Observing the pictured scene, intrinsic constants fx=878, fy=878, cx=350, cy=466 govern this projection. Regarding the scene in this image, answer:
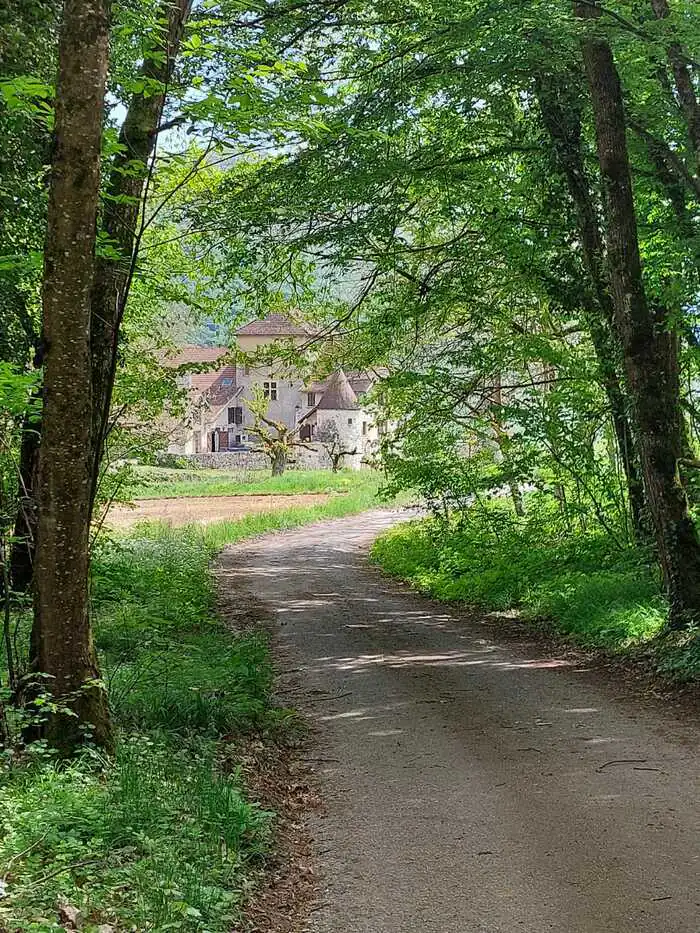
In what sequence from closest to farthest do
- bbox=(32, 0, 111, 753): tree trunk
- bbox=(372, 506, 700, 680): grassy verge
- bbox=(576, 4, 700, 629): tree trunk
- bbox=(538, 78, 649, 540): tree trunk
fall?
bbox=(32, 0, 111, 753): tree trunk → bbox=(576, 4, 700, 629): tree trunk → bbox=(372, 506, 700, 680): grassy verge → bbox=(538, 78, 649, 540): tree trunk

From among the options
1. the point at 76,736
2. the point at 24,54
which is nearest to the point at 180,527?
the point at 24,54

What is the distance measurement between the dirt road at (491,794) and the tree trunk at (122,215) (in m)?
A: 3.25

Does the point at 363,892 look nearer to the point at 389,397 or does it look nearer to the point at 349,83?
the point at 349,83

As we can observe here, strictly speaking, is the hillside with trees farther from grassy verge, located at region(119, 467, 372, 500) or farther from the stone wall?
the stone wall

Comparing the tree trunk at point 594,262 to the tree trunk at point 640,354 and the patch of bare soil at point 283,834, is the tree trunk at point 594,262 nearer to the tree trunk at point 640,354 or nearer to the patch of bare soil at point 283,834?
the tree trunk at point 640,354

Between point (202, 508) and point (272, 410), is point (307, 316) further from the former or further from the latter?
point (272, 410)

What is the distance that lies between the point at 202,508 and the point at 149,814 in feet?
98.2

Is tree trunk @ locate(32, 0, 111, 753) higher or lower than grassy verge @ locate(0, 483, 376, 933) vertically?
higher

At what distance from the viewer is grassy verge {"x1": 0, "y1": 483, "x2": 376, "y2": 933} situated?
408 centimetres

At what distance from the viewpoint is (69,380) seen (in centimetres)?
568

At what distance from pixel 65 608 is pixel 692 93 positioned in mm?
8095

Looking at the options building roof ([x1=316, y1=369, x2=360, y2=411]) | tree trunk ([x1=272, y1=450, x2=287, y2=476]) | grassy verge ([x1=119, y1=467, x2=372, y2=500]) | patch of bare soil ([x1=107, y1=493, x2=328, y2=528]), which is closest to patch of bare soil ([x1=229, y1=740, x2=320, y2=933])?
patch of bare soil ([x1=107, y1=493, x2=328, y2=528])

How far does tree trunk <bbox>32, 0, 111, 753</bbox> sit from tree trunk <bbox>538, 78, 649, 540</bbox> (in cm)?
830

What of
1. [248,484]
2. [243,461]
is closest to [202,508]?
[248,484]
